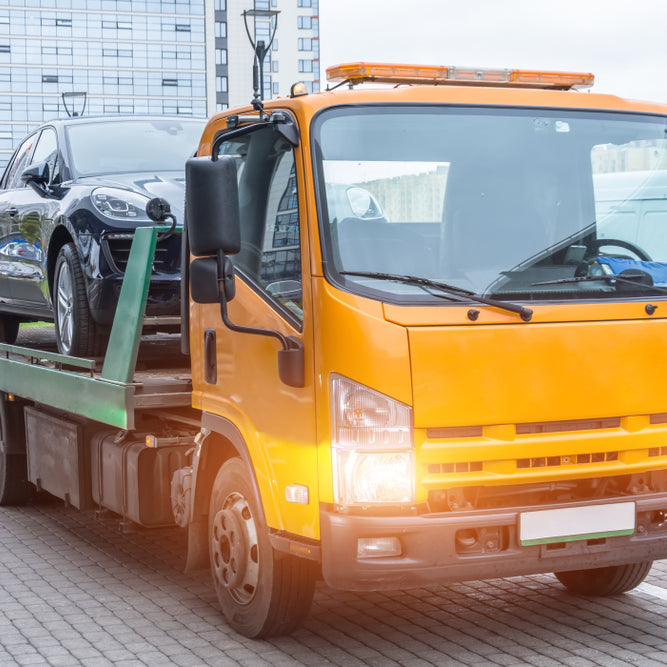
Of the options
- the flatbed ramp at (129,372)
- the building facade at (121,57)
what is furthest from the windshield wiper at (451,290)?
the building facade at (121,57)

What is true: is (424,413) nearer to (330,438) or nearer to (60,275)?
(330,438)

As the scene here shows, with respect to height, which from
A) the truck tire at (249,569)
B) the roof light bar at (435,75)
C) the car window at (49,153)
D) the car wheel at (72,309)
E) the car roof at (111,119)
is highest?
the car roof at (111,119)

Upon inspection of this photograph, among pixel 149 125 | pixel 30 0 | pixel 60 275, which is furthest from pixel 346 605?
pixel 30 0

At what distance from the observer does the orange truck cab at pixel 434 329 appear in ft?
15.4

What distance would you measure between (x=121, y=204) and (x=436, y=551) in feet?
12.2

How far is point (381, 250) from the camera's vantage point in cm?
488

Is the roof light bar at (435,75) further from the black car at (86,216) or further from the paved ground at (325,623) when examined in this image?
the paved ground at (325,623)

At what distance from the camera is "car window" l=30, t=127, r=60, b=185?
862cm

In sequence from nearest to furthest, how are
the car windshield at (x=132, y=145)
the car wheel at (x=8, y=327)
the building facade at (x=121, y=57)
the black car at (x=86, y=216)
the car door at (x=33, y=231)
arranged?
the black car at (x=86, y=216), the car windshield at (x=132, y=145), the car door at (x=33, y=231), the car wheel at (x=8, y=327), the building facade at (x=121, y=57)

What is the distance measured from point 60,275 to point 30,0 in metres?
113

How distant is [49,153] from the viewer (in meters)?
8.90

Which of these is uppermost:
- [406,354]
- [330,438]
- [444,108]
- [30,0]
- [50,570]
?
[30,0]

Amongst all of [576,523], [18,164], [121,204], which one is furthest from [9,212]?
[576,523]

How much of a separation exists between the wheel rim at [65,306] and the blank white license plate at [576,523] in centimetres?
374
